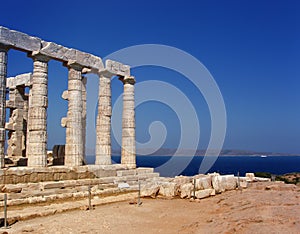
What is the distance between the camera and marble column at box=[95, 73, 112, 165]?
836 inches

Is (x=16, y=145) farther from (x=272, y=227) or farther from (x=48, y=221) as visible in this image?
(x=272, y=227)

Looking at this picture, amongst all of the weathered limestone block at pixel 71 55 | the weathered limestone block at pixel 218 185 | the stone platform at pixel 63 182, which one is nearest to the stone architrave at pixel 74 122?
the weathered limestone block at pixel 71 55

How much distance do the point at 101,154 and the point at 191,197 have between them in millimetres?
7164

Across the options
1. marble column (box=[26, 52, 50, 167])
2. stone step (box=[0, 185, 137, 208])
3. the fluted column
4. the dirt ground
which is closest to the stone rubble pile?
the dirt ground

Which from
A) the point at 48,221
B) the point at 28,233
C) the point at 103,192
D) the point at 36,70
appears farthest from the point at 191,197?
the point at 36,70

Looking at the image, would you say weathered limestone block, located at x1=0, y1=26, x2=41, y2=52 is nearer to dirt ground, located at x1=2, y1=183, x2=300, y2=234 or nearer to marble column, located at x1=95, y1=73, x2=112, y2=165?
marble column, located at x1=95, y1=73, x2=112, y2=165

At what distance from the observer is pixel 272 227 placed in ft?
29.0

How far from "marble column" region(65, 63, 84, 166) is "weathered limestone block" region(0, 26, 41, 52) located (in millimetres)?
2388

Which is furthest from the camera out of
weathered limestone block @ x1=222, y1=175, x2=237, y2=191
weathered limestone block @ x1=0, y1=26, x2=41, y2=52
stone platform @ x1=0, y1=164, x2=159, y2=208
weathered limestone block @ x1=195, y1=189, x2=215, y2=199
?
weathered limestone block @ x1=222, y1=175, x2=237, y2=191

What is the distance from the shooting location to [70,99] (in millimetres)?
19719

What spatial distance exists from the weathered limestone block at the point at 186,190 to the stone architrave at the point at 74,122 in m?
5.99

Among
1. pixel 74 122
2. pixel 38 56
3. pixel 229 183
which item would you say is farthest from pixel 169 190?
pixel 38 56

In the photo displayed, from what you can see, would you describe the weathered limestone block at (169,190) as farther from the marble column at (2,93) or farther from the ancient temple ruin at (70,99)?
the marble column at (2,93)

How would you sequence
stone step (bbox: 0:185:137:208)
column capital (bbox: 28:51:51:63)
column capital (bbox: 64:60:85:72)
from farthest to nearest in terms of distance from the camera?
column capital (bbox: 64:60:85:72) < column capital (bbox: 28:51:51:63) < stone step (bbox: 0:185:137:208)
